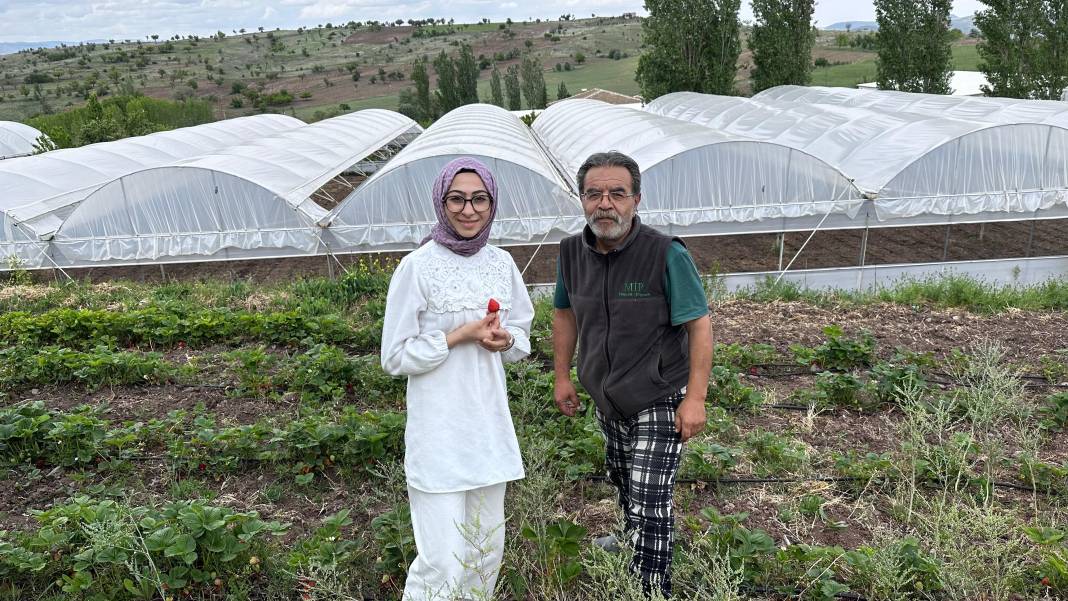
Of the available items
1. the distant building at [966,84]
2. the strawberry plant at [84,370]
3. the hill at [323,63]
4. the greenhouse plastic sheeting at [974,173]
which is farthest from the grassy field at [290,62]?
the strawberry plant at [84,370]

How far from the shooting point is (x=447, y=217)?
239cm

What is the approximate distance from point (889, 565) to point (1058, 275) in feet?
30.8

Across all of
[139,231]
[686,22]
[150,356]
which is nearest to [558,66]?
[686,22]

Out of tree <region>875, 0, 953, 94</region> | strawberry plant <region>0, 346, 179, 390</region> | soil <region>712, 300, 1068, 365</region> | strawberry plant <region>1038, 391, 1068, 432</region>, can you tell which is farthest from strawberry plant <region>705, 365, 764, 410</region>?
tree <region>875, 0, 953, 94</region>

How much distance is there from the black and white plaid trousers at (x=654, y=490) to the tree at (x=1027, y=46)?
21.4 meters

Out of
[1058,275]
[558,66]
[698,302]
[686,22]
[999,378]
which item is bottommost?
[1058,275]

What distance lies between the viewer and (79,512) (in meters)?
3.00

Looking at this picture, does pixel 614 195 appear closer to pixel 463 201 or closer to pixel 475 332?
pixel 463 201

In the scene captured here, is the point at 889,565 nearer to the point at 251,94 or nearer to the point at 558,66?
the point at 251,94

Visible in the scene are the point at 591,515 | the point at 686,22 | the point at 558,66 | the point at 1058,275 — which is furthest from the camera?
the point at 558,66

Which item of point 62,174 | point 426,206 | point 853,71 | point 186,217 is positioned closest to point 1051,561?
point 426,206

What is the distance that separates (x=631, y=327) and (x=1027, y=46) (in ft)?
71.5

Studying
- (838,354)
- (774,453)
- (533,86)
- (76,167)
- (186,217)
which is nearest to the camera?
(774,453)

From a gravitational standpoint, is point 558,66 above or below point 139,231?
above
